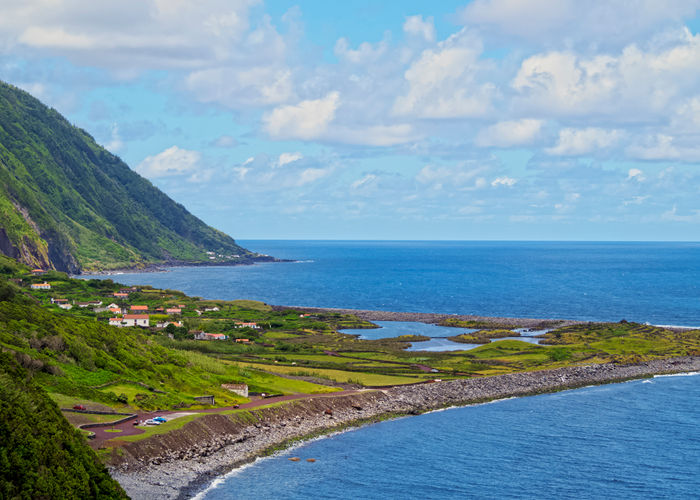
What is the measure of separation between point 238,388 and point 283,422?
11738mm

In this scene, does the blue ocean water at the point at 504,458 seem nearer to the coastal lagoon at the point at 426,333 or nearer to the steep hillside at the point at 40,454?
the steep hillside at the point at 40,454

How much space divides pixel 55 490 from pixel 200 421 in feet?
Answer: 95.2

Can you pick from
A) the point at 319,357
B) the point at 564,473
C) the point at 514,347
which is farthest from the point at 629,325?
the point at 564,473

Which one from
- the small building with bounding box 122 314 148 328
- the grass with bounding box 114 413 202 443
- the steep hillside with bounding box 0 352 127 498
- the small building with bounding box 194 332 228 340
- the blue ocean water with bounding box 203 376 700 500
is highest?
the steep hillside with bounding box 0 352 127 498

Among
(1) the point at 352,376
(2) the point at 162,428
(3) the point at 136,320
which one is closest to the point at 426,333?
(3) the point at 136,320

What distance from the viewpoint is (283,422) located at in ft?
266

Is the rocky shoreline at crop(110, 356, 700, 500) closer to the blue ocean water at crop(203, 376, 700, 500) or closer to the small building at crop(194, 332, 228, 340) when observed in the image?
the blue ocean water at crop(203, 376, 700, 500)

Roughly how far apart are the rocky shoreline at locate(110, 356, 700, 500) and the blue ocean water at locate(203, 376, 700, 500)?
2.71 metres

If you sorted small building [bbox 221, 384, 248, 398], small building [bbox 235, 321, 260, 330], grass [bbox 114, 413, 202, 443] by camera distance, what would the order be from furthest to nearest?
small building [bbox 235, 321, 260, 330], small building [bbox 221, 384, 248, 398], grass [bbox 114, 413, 202, 443]

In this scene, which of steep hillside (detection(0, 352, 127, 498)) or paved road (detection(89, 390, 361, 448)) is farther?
paved road (detection(89, 390, 361, 448))

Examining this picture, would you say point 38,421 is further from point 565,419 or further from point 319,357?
point 319,357

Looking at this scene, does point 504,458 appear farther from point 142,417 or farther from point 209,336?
point 209,336

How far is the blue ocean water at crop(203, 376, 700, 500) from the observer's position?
206 feet

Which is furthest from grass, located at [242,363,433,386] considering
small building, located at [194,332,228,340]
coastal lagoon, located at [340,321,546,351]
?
coastal lagoon, located at [340,321,546,351]
